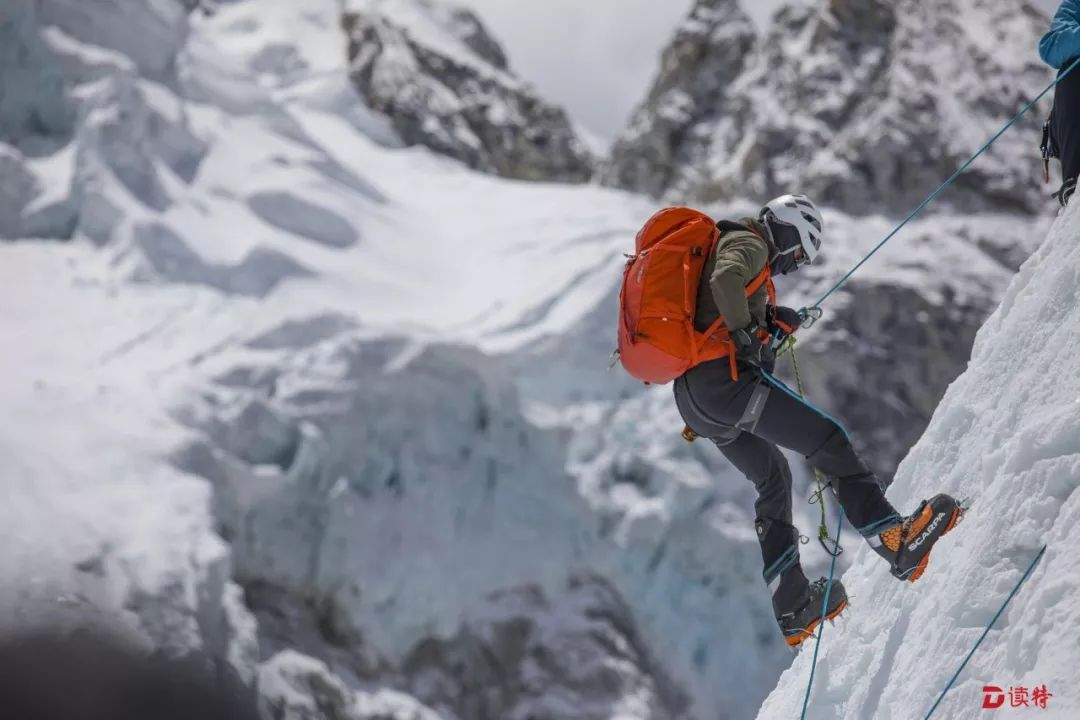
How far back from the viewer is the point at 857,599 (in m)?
3.83

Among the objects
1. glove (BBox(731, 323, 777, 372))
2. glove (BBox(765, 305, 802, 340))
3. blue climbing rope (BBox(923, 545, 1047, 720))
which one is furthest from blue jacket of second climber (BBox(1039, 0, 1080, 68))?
blue climbing rope (BBox(923, 545, 1047, 720))

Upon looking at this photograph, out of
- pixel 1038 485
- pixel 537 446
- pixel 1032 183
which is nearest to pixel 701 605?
pixel 537 446

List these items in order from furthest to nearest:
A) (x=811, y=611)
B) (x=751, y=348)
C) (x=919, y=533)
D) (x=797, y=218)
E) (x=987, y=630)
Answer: (x=797, y=218) → (x=811, y=611) → (x=751, y=348) → (x=919, y=533) → (x=987, y=630)

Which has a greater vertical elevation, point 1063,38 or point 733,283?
point 1063,38

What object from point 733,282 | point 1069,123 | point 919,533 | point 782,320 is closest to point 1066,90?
point 1069,123

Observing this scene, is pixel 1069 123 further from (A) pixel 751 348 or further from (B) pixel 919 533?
(B) pixel 919 533

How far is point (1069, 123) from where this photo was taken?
11.8 ft

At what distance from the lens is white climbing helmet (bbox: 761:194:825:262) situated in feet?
11.7

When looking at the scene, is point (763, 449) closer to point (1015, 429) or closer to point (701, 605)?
point (1015, 429)

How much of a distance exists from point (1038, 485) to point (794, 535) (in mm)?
1062

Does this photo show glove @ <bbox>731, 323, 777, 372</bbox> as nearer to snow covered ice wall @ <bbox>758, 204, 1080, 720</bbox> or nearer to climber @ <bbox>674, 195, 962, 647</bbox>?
climber @ <bbox>674, 195, 962, 647</bbox>

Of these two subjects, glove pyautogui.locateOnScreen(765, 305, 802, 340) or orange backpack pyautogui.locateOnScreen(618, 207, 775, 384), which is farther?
glove pyautogui.locateOnScreen(765, 305, 802, 340)

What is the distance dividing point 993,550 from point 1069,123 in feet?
5.95

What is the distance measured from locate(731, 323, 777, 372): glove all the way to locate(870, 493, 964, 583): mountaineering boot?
0.70 metres
